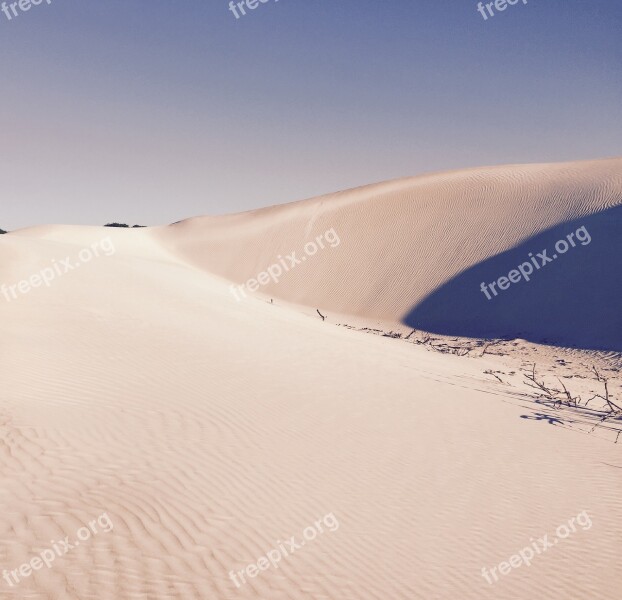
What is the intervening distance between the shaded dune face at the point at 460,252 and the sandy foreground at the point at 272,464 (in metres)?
5.97

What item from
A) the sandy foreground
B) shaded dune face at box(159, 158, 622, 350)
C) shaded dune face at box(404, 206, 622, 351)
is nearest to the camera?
the sandy foreground

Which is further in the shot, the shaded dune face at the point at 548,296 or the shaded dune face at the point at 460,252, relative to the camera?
the shaded dune face at the point at 460,252

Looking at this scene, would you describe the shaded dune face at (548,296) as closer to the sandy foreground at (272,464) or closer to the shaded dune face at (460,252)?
the shaded dune face at (460,252)

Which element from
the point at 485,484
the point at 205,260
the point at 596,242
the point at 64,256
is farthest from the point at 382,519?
the point at 205,260

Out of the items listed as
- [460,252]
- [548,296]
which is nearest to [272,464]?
[548,296]

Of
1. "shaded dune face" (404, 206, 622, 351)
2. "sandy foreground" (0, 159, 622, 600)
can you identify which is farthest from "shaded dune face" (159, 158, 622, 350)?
"sandy foreground" (0, 159, 622, 600)

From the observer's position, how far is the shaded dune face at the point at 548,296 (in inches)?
735

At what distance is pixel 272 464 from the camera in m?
5.61

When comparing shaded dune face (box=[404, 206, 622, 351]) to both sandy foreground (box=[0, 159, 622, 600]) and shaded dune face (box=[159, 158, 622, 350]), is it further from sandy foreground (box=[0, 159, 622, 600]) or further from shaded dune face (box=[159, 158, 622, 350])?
sandy foreground (box=[0, 159, 622, 600])

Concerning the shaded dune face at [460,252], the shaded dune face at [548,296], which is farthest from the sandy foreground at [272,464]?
the shaded dune face at [460,252]

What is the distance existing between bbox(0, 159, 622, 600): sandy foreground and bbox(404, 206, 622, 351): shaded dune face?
4.16 meters

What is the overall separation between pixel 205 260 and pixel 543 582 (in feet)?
127

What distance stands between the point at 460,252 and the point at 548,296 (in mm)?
7084

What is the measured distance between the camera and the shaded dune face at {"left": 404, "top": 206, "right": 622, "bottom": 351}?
1867 cm
